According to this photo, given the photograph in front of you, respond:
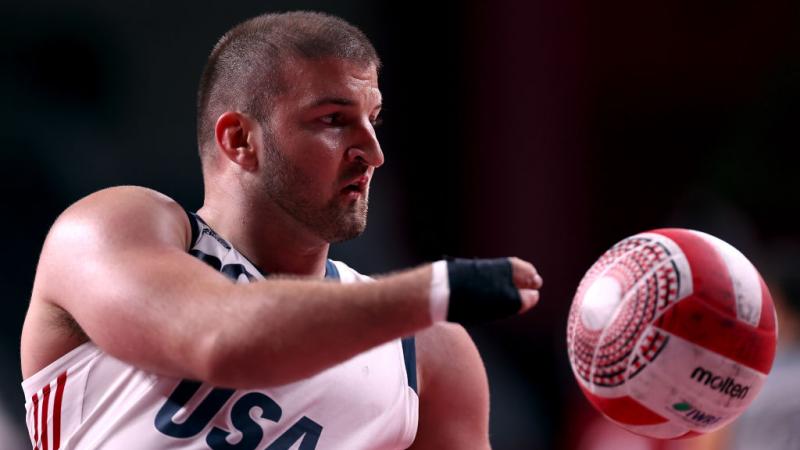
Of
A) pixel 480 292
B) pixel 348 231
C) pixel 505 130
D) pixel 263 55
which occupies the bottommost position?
pixel 505 130

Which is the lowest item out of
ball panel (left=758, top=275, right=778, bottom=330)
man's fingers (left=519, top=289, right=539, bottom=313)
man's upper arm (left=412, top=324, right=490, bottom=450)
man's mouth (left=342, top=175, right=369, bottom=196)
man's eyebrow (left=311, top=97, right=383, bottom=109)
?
man's upper arm (left=412, top=324, right=490, bottom=450)

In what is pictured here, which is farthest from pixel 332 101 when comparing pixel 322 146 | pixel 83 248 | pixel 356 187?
pixel 83 248

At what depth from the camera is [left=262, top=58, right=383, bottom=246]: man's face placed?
3.08m

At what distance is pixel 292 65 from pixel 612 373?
143cm

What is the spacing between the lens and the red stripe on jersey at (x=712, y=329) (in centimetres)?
239

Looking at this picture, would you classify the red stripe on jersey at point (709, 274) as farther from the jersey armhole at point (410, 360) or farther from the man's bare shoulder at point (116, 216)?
the man's bare shoulder at point (116, 216)

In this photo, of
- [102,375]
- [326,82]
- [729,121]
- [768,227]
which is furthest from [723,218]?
[102,375]

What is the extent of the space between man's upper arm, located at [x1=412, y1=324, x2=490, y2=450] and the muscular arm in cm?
123

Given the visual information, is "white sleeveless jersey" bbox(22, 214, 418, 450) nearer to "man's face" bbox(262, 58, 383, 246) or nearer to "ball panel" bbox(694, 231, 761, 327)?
"man's face" bbox(262, 58, 383, 246)

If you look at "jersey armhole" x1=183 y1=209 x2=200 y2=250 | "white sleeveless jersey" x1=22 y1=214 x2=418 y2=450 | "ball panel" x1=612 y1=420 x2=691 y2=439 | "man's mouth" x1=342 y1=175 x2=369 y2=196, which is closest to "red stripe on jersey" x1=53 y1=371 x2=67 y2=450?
"white sleeveless jersey" x1=22 y1=214 x2=418 y2=450

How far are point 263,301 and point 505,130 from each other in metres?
4.52

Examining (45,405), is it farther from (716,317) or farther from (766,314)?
(766,314)

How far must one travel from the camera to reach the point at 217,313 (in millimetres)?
2125

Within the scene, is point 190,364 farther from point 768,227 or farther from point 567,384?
point 768,227
